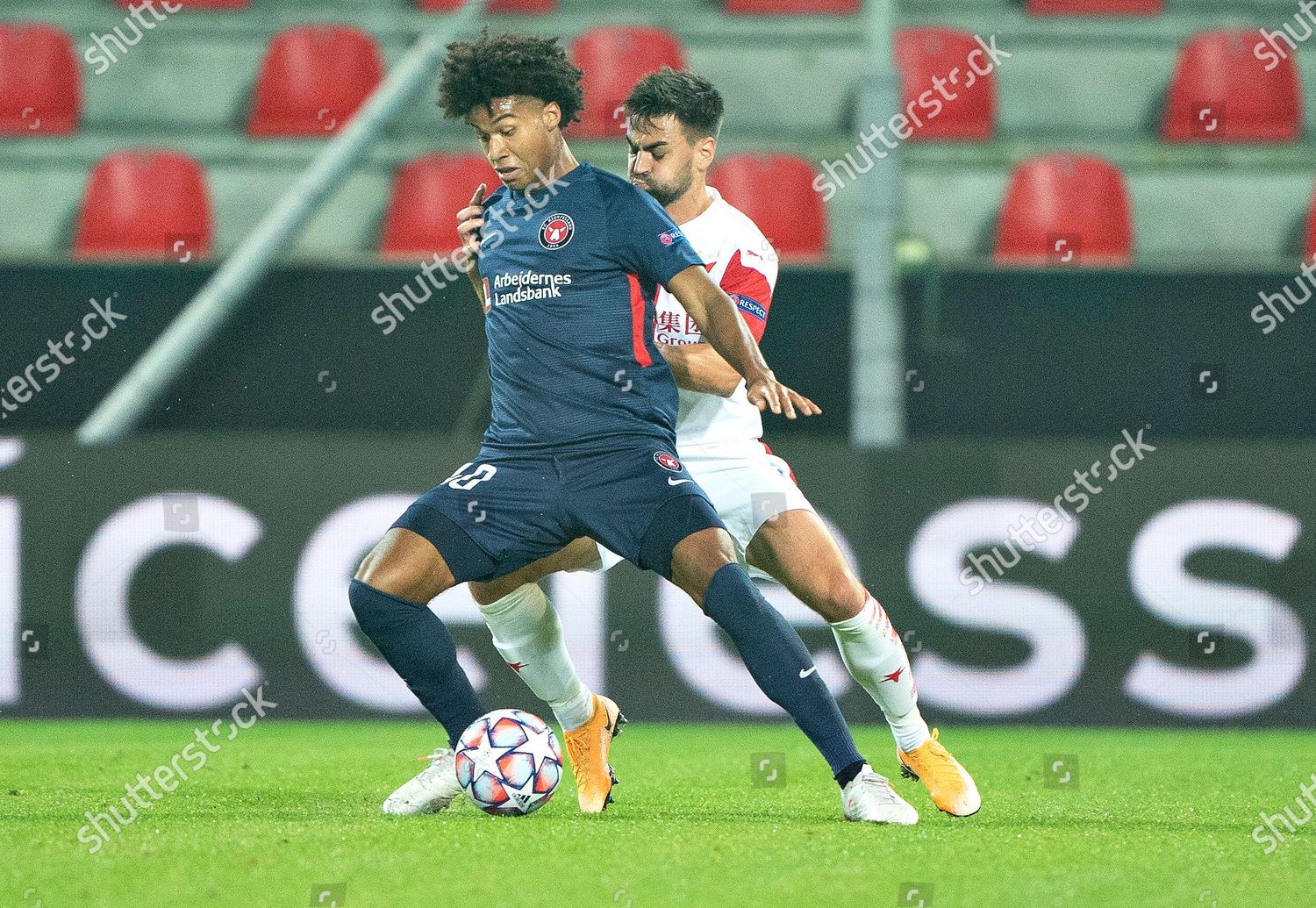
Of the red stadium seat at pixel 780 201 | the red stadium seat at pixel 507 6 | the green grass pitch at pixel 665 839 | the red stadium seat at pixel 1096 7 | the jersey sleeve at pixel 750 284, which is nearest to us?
the green grass pitch at pixel 665 839

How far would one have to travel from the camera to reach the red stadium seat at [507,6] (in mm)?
11430

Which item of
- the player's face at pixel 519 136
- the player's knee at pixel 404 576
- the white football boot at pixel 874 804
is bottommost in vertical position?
the white football boot at pixel 874 804

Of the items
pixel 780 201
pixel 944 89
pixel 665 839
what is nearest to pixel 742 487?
pixel 665 839

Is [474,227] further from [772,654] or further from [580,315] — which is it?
[772,654]

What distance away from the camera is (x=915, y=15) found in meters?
11.7

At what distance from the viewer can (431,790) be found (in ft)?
16.1

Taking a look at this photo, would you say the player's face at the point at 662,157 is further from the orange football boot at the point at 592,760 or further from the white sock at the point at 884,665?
the orange football boot at the point at 592,760

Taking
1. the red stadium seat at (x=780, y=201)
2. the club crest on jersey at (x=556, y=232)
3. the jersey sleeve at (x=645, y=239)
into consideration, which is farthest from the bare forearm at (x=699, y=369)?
the red stadium seat at (x=780, y=201)

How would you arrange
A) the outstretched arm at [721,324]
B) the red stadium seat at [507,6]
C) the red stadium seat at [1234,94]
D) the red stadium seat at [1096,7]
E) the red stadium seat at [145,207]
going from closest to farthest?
the outstretched arm at [721,324], the red stadium seat at [145,207], the red stadium seat at [1234,94], the red stadium seat at [507,6], the red stadium seat at [1096,7]

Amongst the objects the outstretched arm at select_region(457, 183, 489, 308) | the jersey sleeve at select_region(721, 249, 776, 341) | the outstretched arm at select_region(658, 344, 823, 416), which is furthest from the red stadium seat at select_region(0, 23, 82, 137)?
the outstretched arm at select_region(658, 344, 823, 416)

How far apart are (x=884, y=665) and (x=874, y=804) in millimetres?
437

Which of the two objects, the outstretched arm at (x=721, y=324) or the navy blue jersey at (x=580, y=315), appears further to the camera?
the navy blue jersey at (x=580, y=315)

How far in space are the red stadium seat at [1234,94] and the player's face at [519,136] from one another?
282 inches

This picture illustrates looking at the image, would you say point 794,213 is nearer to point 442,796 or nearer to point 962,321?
point 962,321
